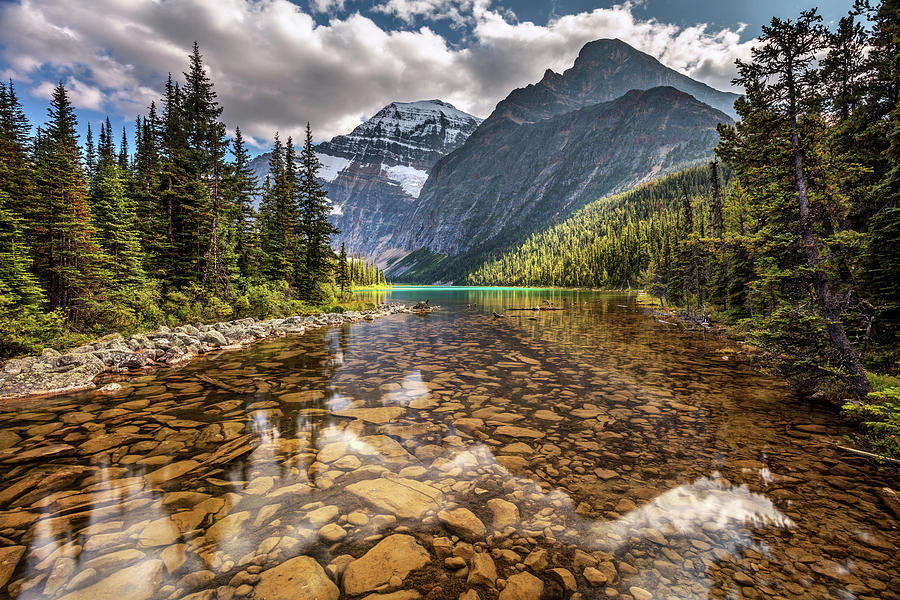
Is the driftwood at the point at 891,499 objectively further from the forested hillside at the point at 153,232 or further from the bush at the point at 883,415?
the forested hillside at the point at 153,232

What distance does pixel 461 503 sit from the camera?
4703 mm

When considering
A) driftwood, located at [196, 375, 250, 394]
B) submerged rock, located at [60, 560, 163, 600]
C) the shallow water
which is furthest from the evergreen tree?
submerged rock, located at [60, 560, 163, 600]

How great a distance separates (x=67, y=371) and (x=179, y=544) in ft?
36.8

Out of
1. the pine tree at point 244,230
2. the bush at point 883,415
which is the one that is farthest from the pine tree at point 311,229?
the bush at point 883,415

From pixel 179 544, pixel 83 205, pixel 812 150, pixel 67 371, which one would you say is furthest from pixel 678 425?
pixel 83 205

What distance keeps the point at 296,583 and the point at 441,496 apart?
2.11 m

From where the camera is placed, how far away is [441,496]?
486 cm

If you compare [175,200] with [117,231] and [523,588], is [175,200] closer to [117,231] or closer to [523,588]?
[117,231]

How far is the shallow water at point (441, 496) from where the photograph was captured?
11.0 ft

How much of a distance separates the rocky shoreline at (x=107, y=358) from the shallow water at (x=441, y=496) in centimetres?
154

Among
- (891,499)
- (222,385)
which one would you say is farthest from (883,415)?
(222,385)

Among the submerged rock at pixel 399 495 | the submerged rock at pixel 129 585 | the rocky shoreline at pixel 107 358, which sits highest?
the rocky shoreline at pixel 107 358

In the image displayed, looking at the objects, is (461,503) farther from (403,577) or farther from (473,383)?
(473,383)

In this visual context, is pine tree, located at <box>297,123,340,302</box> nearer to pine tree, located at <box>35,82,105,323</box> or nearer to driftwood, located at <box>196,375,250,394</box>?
pine tree, located at <box>35,82,105,323</box>
